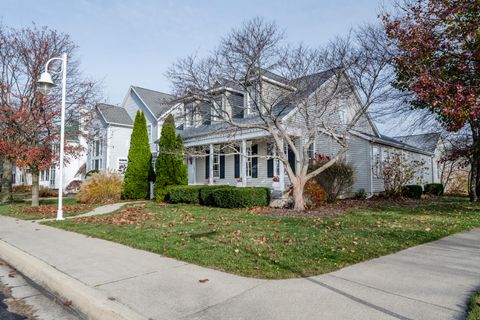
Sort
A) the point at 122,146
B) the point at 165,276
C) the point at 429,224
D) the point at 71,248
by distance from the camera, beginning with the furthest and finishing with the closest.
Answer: the point at 122,146 → the point at 429,224 → the point at 71,248 → the point at 165,276

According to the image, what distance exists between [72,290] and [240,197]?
32.9 ft

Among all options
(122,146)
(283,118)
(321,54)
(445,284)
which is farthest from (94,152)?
(445,284)

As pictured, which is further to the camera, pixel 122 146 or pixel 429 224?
pixel 122 146

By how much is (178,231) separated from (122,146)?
2297 cm

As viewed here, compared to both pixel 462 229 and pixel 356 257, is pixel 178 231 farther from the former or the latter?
pixel 462 229

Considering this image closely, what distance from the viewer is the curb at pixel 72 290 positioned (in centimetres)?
364

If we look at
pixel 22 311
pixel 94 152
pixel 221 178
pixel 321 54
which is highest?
pixel 321 54

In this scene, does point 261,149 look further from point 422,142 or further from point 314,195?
point 422,142

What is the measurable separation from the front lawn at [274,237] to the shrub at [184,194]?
509cm

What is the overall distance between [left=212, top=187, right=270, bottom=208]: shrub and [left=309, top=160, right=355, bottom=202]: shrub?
9.79ft

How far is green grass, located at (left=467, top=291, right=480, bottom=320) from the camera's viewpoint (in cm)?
326

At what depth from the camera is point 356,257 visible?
568 cm

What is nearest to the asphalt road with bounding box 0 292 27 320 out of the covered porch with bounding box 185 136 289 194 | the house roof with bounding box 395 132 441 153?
the covered porch with bounding box 185 136 289 194

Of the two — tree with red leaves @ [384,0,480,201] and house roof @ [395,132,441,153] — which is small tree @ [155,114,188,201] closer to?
tree with red leaves @ [384,0,480,201]
